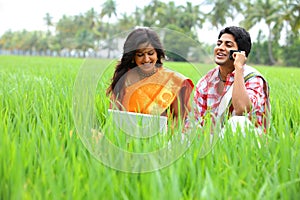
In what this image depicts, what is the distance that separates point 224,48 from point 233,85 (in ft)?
0.48

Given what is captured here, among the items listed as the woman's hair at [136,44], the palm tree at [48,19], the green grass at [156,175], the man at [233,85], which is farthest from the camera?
the palm tree at [48,19]

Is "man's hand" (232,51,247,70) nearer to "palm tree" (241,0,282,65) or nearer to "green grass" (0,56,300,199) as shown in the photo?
"green grass" (0,56,300,199)

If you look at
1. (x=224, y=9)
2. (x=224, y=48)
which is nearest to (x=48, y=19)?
(x=224, y=9)

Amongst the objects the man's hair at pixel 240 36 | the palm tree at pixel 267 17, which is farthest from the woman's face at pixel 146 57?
the palm tree at pixel 267 17

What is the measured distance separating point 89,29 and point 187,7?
14.3 meters

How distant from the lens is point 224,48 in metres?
1.34

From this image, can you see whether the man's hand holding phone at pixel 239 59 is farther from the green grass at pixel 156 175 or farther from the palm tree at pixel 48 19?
the palm tree at pixel 48 19

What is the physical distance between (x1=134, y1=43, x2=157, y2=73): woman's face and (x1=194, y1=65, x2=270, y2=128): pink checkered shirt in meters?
0.40

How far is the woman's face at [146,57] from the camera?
909 millimetres

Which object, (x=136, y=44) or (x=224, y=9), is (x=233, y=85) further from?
(x=224, y=9)

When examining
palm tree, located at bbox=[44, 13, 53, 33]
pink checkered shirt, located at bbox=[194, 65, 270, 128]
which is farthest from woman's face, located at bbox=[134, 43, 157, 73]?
palm tree, located at bbox=[44, 13, 53, 33]

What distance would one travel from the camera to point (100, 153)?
753 mm

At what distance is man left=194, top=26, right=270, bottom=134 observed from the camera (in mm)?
1263

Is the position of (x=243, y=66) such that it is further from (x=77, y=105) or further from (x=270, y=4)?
(x=270, y=4)
